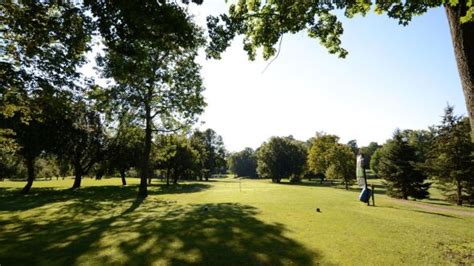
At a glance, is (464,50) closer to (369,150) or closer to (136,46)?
(136,46)

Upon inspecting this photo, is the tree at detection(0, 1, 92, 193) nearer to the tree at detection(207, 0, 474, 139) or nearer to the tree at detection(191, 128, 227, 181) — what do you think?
the tree at detection(207, 0, 474, 139)

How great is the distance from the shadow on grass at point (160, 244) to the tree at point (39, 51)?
726cm

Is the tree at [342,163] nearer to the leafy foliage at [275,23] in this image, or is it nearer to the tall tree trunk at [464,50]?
the leafy foliage at [275,23]

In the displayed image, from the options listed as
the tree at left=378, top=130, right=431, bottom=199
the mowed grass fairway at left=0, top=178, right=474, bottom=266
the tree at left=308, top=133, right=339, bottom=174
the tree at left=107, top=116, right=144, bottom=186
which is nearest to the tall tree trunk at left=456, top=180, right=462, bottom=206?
the tree at left=378, top=130, right=431, bottom=199

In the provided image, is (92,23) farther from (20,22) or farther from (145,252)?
(145,252)

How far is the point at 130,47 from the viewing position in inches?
352

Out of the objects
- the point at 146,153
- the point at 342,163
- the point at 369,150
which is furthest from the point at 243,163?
the point at 146,153

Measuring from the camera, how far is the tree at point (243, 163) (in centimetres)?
12371

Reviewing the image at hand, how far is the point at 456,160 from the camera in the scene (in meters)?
27.9

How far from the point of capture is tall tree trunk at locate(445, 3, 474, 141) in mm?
5688

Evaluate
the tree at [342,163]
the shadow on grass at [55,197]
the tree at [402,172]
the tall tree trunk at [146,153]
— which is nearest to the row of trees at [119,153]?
the tall tree trunk at [146,153]

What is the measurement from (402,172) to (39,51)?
36.2 meters

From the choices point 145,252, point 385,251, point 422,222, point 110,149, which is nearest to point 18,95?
point 145,252

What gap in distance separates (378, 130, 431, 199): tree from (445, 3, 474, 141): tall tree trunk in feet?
97.6
